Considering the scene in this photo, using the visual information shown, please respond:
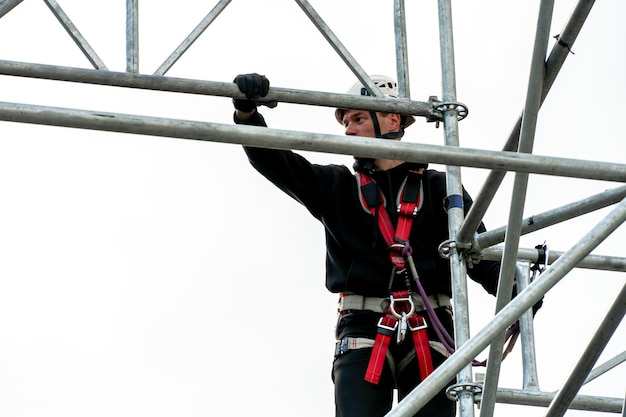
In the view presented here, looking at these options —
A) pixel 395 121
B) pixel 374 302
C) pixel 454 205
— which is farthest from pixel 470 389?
pixel 395 121

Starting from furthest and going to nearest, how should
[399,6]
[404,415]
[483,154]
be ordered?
1. [399,6]
2. [483,154]
3. [404,415]

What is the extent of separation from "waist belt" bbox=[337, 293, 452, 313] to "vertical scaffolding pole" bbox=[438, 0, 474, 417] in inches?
26.9

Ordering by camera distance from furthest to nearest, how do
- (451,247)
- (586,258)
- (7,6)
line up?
(586,258)
(451,247)
(7,6)

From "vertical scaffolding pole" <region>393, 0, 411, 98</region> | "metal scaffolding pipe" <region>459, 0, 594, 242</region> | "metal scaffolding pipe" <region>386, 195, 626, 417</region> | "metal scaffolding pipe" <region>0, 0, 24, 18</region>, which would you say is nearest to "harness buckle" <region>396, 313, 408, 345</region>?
"metal scaffolding pipe" <region>459, 0, 594, 242</region>

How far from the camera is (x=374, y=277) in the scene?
21.8 ft

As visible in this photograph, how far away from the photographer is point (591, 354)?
5.56 m

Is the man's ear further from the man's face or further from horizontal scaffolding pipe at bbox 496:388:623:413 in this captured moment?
horizontal scaffolding pipe at bbox 496:388:623:413

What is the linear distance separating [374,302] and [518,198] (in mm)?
1459

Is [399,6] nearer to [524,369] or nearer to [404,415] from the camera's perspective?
[524,369]

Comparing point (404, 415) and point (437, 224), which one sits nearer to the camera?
point (404, 415)

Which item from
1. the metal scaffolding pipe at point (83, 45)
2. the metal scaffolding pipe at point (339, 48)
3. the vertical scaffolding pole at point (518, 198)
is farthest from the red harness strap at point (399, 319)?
the metal scaffolding pipe at point (83, 45)

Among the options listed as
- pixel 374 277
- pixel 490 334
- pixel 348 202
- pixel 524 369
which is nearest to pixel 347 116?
pixel 348 202

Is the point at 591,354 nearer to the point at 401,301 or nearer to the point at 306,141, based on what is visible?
the point at 401,301

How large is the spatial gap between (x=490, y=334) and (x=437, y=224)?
1902mm
